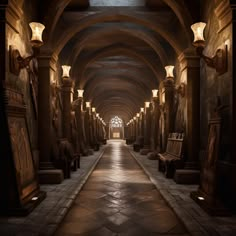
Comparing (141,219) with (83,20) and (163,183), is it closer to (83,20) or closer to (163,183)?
(163,183)

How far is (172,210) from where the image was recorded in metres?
5.43

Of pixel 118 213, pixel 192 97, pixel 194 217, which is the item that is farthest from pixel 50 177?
pixel 192 97

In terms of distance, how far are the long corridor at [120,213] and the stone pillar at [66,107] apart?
4405 millimetres

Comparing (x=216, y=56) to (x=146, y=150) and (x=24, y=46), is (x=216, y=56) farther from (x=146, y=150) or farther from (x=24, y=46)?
A: (x=146, y=150)

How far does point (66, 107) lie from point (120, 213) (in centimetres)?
776

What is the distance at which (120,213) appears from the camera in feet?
17.1

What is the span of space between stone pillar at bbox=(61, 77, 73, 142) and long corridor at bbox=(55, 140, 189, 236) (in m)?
4.41

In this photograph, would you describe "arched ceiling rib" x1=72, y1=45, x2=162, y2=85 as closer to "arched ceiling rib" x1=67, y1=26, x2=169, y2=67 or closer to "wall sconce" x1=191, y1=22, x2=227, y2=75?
→ "arched ceiling rib" x1=67, y1=26, x2=169, y2=67

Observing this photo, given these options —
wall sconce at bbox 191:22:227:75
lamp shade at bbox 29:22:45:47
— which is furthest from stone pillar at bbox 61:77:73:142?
wall sconce at bbox 191:22:227:75

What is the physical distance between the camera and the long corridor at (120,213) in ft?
14.1

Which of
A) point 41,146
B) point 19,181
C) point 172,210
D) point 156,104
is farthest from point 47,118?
point 156,104

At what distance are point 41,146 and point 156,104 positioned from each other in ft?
30.5

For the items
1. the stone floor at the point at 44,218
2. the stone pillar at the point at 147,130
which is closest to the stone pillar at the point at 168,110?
the stone floor at the point at 44,218

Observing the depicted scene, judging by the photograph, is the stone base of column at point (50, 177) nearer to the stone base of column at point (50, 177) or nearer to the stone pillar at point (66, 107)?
the stone base of column at point (50, 177)
